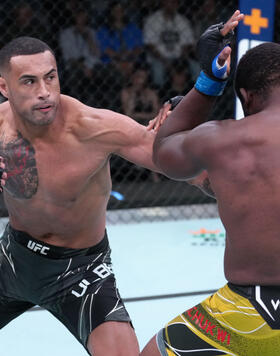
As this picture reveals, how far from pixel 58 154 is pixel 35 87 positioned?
214mm

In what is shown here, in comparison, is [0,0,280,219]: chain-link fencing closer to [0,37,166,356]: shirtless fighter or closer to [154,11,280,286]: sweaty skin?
[0,37,166,356]: shirtless fighter

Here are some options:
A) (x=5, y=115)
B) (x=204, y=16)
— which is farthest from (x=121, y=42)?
(x=5, y=115)

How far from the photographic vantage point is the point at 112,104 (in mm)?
4586

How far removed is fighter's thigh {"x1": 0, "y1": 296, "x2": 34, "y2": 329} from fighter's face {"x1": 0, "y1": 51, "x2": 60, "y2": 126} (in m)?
0.57

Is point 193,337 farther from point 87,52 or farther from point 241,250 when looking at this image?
point 87,52

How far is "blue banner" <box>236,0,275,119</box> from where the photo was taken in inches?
147

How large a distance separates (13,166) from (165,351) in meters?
0.86

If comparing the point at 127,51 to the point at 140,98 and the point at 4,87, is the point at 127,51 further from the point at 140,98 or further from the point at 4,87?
the point at 4,87

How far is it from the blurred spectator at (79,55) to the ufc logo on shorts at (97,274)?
8.53ft

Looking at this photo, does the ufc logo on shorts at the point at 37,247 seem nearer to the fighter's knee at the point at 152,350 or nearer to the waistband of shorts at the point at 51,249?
the waistband of shorts at the point at 51,249

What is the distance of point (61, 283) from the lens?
1.92 metres

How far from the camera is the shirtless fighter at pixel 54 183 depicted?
75.1 inches

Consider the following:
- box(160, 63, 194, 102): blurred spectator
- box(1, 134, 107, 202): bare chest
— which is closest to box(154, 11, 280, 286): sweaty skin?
box(1, 134, 107, 202): bare chest

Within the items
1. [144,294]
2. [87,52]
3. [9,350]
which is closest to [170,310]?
[144,294]
